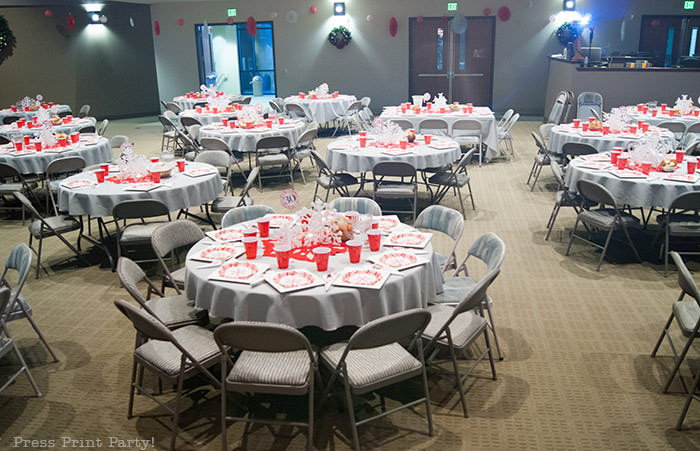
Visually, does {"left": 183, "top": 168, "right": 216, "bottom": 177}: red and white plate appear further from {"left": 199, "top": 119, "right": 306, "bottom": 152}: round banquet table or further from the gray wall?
the gray wall

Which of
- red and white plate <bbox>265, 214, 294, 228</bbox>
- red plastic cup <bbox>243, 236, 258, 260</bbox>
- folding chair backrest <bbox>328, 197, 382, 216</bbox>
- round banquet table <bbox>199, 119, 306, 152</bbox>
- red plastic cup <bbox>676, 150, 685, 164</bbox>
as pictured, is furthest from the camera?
round banquet table <bbox>199, 119, 306, 152</bbox>

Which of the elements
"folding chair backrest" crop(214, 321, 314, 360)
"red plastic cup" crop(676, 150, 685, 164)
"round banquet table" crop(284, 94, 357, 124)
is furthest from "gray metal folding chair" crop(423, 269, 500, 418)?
"round banquet table" crop(284, 94, 357, 124)

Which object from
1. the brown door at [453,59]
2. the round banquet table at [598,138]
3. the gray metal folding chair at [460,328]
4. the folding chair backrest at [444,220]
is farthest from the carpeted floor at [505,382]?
the brown door at [453,59]

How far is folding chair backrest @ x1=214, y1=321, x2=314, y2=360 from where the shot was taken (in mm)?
2471

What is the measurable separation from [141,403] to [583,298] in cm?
334

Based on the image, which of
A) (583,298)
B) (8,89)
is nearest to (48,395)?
(583,298)

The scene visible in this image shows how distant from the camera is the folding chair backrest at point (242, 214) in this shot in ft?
13.9

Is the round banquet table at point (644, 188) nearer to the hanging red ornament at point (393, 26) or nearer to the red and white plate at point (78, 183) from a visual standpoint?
the red and white plate at point (78, 183)

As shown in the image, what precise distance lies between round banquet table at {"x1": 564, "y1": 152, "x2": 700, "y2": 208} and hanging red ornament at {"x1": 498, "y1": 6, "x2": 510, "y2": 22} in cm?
1039

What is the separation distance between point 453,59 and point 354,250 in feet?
42.5

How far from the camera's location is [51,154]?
6.89m

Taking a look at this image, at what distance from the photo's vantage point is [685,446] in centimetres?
287

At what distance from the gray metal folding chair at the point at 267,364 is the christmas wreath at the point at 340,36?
1370 cm

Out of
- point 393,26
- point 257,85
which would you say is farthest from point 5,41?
point 393,26
